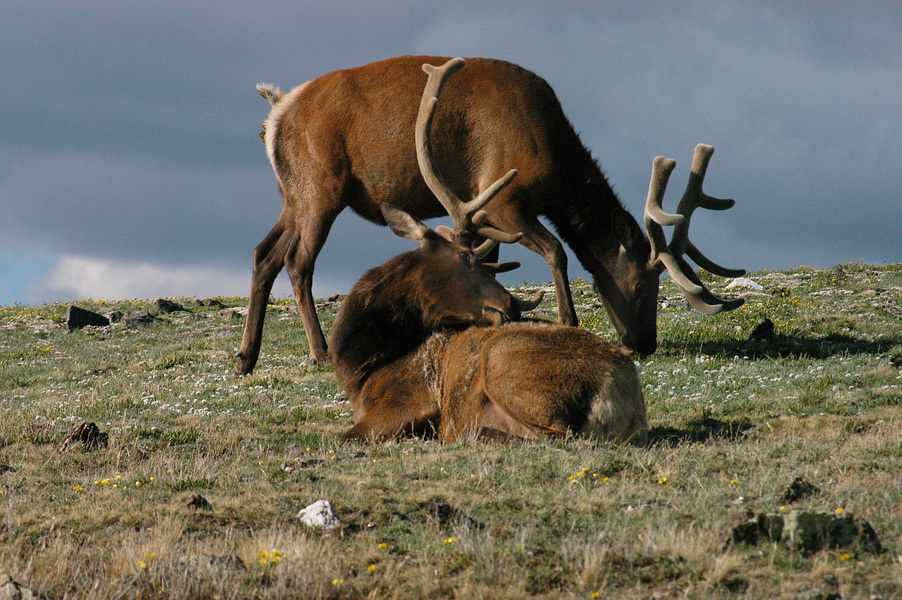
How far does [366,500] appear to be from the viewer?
4637 millimetres

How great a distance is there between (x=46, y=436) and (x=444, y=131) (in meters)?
6.12

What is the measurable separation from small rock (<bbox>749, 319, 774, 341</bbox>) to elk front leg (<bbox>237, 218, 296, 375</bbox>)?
7463 millimetres

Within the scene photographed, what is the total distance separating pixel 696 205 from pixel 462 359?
6.41 meters

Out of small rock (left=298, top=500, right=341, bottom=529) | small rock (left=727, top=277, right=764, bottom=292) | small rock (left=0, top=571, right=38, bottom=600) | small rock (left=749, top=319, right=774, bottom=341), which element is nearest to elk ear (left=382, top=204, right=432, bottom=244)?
small rock (left=298, top=500, right=341, bottom=529)

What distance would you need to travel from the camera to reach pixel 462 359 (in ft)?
21.9

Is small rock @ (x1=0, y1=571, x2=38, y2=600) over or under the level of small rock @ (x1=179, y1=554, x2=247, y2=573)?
under

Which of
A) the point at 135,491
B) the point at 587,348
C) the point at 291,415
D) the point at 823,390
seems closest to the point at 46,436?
the point at 291,415

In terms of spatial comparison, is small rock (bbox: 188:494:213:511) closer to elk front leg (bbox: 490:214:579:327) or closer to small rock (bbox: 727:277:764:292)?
elk front leg (bbox: 490:214:579:327)

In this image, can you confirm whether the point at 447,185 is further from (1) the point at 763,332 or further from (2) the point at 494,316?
(1) the point at 763,332

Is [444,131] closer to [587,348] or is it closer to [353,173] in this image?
[353,173]

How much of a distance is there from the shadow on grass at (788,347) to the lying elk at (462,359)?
187 inches

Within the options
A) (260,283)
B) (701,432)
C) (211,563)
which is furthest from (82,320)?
(211,563)

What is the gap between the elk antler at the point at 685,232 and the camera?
10.5 metres

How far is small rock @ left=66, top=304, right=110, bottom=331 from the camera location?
21344 mm
